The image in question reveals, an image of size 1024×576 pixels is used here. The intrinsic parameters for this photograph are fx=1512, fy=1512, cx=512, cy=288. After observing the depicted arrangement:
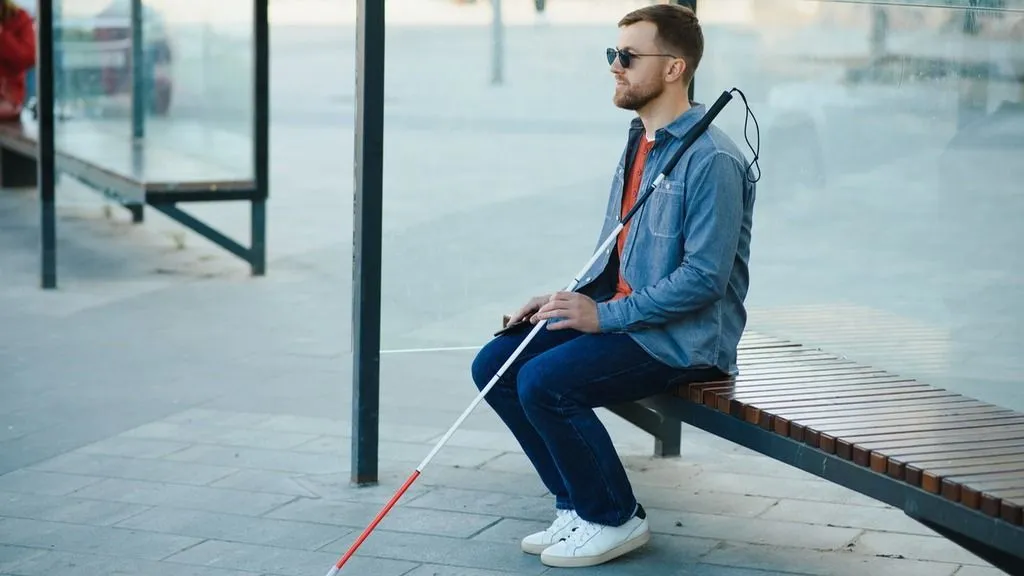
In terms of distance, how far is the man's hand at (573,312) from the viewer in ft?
14.1

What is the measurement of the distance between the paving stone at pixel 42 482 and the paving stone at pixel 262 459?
1.25ft

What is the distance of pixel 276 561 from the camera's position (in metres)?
4.33

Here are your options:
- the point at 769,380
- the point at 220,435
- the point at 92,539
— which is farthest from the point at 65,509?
the point at 769,380

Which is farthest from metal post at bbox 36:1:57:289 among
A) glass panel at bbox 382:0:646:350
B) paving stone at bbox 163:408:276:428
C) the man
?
the man

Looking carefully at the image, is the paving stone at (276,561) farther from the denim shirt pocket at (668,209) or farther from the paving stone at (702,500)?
the denim shirt pocket at (668,209)

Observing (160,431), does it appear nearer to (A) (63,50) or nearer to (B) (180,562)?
(B) (180,562)

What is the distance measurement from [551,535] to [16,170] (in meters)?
10.8

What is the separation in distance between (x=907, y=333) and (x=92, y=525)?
2978 mm

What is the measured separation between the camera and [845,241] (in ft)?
18.8

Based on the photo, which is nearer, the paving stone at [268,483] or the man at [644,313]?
the man at [644,313]

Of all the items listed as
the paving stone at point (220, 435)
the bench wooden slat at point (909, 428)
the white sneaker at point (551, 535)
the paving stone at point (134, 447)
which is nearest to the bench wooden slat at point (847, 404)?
the bench wooden slat at point (909, 428)

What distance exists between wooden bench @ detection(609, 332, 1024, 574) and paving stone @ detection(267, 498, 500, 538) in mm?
674

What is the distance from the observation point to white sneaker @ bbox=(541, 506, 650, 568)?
4.31 m

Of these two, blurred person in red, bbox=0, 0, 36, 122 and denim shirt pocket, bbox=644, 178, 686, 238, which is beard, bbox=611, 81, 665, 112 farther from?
blurred person in red, bbox=0, 0, 36, 122
